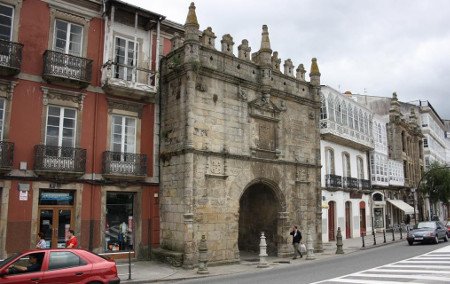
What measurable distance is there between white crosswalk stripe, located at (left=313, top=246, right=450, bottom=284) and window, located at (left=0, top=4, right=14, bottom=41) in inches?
523

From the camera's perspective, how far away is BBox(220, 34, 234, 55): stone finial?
1789 centimetres

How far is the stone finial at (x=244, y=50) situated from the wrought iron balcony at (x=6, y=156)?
10403 millimetres

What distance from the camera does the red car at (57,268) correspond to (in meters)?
8.31

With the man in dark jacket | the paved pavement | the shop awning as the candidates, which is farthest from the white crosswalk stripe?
the shop awning

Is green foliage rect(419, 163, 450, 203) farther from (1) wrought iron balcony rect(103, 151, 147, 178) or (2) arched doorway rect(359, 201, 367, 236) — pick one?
(1) wrought iron balcony rect(103, 151, 147, 178)

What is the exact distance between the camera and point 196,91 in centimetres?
1641

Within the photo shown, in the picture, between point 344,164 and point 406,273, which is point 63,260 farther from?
point 344,164

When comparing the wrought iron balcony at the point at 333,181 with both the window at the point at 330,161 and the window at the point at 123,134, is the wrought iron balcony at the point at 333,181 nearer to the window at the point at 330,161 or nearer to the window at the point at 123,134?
the window at the point at 330,161

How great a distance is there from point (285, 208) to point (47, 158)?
36.3 feet

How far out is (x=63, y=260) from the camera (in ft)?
28.9

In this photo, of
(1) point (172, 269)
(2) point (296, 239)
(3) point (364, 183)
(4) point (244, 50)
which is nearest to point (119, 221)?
(1) point (172, 269)

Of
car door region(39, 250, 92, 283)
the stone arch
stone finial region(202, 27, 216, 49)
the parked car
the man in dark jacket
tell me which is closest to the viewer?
car door region(39, 250, 92, 283)

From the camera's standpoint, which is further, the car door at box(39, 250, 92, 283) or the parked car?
the parked car

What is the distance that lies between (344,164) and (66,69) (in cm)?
2120
